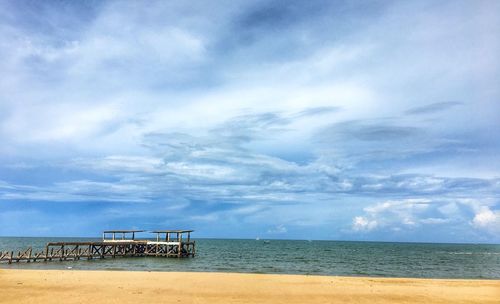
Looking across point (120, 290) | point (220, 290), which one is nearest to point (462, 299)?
point (220, 290)

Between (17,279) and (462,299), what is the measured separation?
81.7 ft

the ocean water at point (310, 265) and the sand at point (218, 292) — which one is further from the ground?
the sand at point (218, 292)

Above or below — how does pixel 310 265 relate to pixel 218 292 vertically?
below

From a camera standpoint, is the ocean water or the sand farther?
the ocean water

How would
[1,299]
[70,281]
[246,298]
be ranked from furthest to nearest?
1. [70,281]
2. [246,298]
3. [1,299]

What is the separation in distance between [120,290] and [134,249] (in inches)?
1631

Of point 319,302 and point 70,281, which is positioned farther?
point 70,281

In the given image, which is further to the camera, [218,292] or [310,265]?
[310,265]

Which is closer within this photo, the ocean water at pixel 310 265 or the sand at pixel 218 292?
the sand at pixel 218 292

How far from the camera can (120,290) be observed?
19.8 m

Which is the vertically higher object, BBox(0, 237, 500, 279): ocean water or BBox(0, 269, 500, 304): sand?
BBox(0, 269, 500, 304): sand

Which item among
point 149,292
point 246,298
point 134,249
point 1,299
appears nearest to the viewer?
point 1,299

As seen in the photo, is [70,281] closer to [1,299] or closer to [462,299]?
[1,299]

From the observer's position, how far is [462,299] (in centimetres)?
1938
